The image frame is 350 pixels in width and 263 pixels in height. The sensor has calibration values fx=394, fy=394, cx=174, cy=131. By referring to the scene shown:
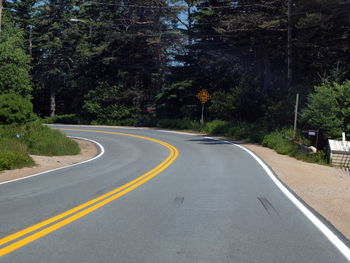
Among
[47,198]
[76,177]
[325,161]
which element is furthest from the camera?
[325,161]

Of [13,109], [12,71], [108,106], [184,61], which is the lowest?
[13,109]

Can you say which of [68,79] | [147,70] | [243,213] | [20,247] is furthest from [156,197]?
[68,79]

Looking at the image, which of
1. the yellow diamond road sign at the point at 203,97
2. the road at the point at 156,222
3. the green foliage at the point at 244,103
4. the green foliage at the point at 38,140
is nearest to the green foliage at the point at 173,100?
the yellow diamond road sign at the point at 203,97

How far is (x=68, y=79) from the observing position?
6103 centimetres

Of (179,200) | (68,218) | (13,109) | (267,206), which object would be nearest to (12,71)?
(13,109)

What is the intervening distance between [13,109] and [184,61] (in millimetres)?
25295

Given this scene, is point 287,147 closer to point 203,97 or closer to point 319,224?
point 319,224

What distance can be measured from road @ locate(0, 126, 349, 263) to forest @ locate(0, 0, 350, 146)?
15.2 metres

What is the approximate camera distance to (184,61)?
46375 millimetres

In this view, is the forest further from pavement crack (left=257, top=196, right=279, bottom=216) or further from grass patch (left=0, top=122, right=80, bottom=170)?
pavement crack (left=257, top=196, right=279, bottom=216)

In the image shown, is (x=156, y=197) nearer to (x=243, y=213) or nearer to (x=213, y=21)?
(x=243, y=213)

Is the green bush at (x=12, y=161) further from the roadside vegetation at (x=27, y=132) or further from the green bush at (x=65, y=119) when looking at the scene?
the green bush at (x=65, y=119)

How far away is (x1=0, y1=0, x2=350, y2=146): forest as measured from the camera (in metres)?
29.5

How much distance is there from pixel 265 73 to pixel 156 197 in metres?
32.9
